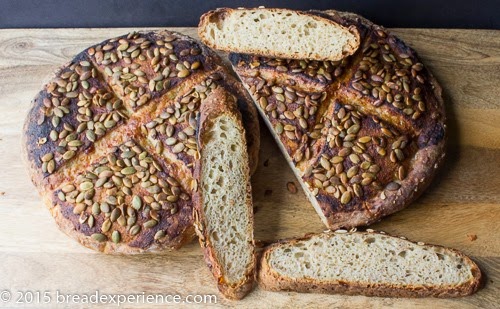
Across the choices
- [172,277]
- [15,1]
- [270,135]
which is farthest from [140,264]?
[15,1]

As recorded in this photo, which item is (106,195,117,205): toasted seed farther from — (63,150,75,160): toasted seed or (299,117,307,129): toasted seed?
(299,117,307,129): toasted seed

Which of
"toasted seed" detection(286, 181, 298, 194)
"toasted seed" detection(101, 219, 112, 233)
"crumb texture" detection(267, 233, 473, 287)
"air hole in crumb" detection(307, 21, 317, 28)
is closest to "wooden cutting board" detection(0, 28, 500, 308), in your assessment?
"toasted seed" detection(286, 181, 298, 194)

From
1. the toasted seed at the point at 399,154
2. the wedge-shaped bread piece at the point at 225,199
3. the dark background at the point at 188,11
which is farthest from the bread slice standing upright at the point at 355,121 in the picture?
the dark background at the point at 188,11

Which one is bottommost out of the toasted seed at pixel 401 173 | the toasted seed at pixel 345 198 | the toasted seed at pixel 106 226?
the toasted seed at pixel 106 226

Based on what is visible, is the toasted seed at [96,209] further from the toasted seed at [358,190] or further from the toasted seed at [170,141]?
the toasted seed at [358,190]

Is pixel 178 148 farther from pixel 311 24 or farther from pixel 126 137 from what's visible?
pixel 311 24

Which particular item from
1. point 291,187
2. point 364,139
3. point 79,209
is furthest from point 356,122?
point 79,209

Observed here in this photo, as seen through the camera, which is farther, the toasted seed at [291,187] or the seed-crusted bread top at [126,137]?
the toasted seed at [291,187]
